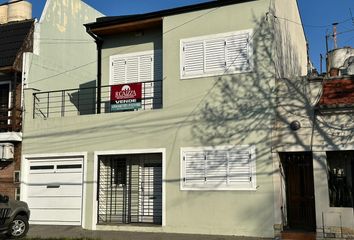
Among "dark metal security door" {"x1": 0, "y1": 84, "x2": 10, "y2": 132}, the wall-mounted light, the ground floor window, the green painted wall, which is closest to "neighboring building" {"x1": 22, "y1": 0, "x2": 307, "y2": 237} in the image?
the wall-mounted light

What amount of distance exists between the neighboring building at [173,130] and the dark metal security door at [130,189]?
4 cm

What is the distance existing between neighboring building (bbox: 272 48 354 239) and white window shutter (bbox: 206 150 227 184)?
1557mm

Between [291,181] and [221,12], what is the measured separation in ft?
18.9

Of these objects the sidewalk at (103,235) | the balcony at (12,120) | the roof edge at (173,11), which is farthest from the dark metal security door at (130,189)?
the roof edge at (173,11)

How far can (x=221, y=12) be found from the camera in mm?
14273

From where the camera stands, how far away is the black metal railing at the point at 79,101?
52.7 feet

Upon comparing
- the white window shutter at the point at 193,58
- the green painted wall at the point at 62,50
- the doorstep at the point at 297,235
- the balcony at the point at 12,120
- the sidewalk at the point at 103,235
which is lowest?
the sidewalk at the point at 103,235

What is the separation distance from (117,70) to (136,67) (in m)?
0.80

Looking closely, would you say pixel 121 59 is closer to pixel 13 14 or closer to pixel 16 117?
pixel 16 117

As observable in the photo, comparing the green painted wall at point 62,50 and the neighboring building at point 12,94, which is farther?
the green painted wall at point 62,50

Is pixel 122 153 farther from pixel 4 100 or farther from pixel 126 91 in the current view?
pixel 4 100

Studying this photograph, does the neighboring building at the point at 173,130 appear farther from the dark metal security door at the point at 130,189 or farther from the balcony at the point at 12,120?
the balcony at the point at 12,120

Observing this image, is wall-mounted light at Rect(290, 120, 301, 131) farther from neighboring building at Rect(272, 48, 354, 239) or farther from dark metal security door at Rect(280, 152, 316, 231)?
dark metal security door at Rect(280, 152, 316, 231)

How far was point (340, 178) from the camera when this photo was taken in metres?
12.7
